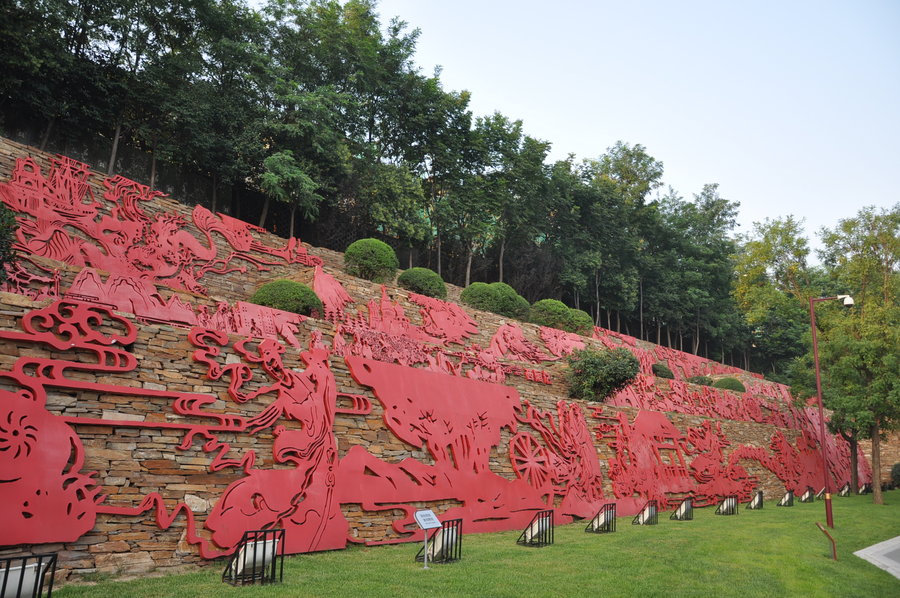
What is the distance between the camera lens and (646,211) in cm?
3278

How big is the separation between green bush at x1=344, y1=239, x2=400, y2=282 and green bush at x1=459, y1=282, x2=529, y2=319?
346cm

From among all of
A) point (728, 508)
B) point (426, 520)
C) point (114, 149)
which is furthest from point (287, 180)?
point (728, 508)

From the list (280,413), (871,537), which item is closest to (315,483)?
(280,413)

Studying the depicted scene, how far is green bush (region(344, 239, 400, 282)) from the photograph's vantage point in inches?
594

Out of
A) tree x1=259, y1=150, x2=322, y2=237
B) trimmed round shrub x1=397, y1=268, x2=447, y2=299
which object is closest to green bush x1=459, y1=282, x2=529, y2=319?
trimmed round shrub x1=397, y1=268, x2=447, y2=299

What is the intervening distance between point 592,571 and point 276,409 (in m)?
4.13

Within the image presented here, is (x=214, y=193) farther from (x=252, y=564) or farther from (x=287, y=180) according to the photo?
(x=252, y=564)

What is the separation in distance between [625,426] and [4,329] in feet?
37.5

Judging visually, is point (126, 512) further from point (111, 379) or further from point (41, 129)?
point (41, 129)

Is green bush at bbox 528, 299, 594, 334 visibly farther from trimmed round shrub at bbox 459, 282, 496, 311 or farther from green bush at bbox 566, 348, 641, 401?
green bush at bbox 566, 348, 641, 401

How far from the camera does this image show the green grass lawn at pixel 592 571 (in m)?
5.38

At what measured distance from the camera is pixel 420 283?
51.7ft

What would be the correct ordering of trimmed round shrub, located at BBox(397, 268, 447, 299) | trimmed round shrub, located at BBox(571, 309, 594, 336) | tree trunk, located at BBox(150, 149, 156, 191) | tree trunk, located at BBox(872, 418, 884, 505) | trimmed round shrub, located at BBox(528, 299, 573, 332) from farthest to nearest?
1. trimmed round shrub, located at BBox(571, 309, 594, 336)
2. trimmed round shrub, located at BBox(528, 299, 573, 332)
3. tree trunk, located at BBox(872, 418, 884, 505)
4. trimmed round shrub, located at BBox(397, 268, 447, 299)
5. tree trunk, located at BBox(150, 149, 156, 191)

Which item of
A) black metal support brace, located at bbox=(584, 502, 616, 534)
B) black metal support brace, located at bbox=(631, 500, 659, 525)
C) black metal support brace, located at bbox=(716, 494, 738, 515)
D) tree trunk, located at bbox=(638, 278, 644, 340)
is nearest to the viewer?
black metal support brace, located at bbox=(584, 502, 616, 534)
